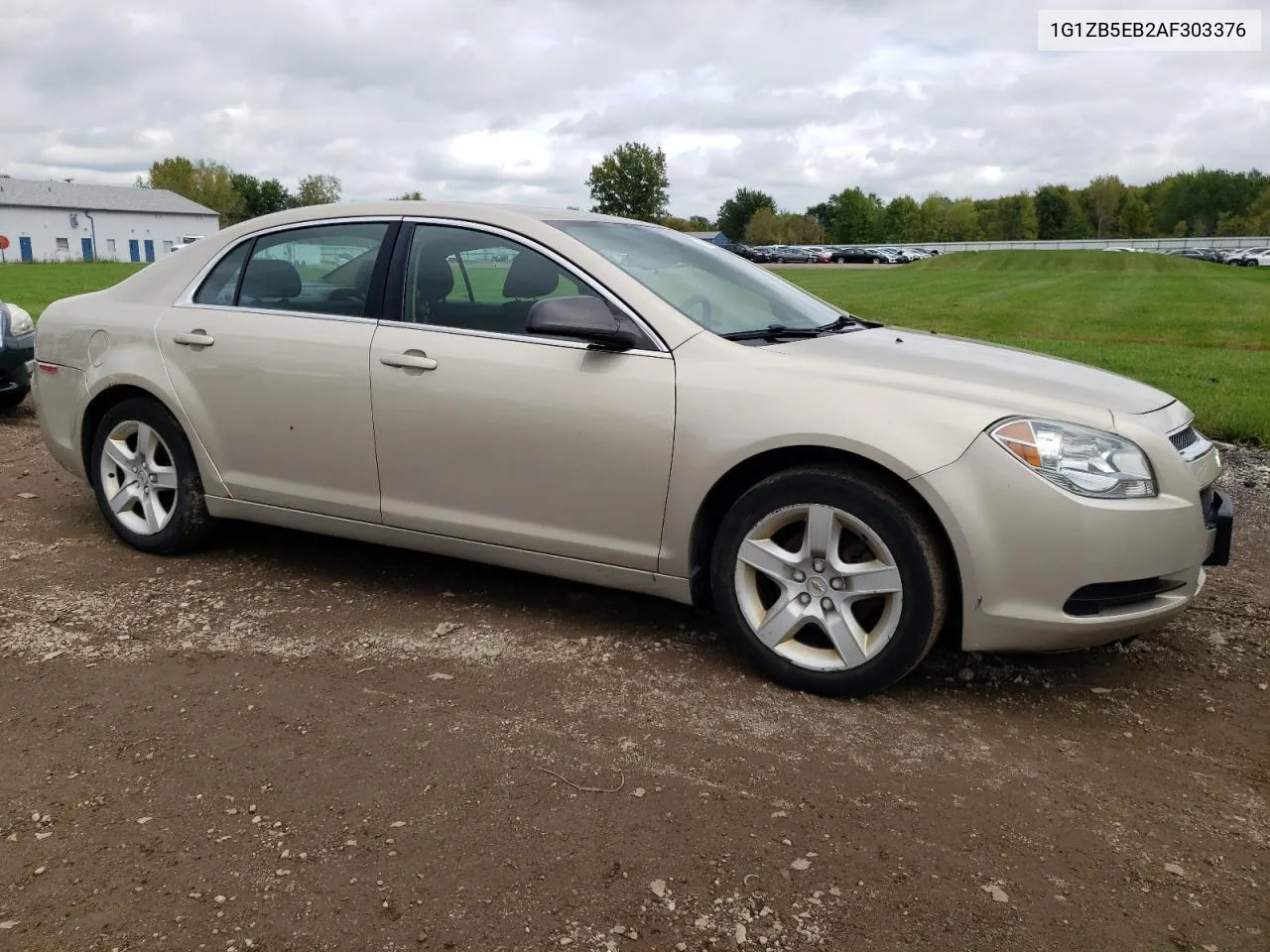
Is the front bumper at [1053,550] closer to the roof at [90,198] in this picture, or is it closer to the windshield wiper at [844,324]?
the windshield wiper at [844,324]

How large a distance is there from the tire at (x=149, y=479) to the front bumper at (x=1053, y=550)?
3273 mm

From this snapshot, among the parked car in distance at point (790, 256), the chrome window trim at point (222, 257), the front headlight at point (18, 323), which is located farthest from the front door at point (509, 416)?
the parked car in distance at point (790, 256)

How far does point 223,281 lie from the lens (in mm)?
4750

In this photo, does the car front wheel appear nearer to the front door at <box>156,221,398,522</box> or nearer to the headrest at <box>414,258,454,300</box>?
the front door at <box>156,221,398,522</box>

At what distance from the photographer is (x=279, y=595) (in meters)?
4.55

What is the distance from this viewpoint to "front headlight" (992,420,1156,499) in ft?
10.6

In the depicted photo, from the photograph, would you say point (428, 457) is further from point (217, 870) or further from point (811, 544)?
point (217, 870)

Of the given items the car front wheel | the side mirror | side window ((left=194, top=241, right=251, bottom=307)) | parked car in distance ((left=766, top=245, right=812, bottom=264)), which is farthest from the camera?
parked car in distance ((left=766, top=245, right=812, bottom=264))

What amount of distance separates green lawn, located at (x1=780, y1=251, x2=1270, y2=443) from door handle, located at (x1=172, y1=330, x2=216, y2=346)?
22.1 feet

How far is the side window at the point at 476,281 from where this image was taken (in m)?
4.03

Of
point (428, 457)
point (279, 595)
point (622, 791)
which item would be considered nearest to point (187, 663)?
Result: point (279, 595)

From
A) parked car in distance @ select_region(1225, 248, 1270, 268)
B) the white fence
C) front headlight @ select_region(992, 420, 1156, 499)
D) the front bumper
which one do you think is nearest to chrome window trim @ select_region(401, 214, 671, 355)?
the front bumper

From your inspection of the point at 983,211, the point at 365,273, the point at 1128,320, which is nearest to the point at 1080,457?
the point at 365,273

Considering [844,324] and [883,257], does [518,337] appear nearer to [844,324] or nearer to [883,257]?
[844,324]
